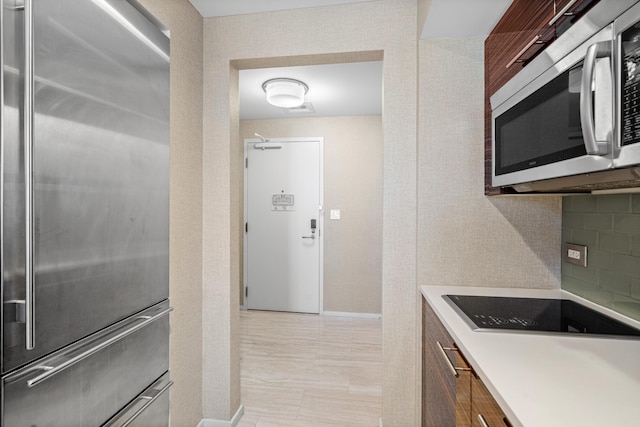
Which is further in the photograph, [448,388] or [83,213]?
[448,388]

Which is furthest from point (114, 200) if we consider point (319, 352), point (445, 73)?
point (319, 352)

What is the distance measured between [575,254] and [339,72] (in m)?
2.06

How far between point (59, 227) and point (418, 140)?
1586 mm

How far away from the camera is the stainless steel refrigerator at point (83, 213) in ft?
2.83

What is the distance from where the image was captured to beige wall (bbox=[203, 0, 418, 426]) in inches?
72.1

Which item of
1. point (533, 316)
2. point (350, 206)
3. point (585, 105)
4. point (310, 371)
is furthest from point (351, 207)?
point (585, 105)

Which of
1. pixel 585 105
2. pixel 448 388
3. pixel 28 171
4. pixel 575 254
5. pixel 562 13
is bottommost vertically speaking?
pixel 448 388

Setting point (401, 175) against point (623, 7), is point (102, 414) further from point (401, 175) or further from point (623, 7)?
point (623, 7)

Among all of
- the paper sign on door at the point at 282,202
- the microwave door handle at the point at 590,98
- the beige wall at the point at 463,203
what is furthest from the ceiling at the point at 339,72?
the paper sign on door at the point at 282,202

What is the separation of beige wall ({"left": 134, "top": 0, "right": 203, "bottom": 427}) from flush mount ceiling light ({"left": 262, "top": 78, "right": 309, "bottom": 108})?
3.05 feet

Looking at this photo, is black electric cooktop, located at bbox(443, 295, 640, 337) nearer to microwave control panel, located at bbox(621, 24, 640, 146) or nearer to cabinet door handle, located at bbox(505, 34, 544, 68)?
microwave control panel, located at bbox(621, 24, 640, 146)

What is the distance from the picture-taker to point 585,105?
0.75m

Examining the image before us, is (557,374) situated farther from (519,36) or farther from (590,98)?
(519,36)

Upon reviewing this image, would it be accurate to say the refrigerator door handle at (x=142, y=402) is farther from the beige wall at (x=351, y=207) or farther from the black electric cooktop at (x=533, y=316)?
the beige wall at (x=351, y=207)
